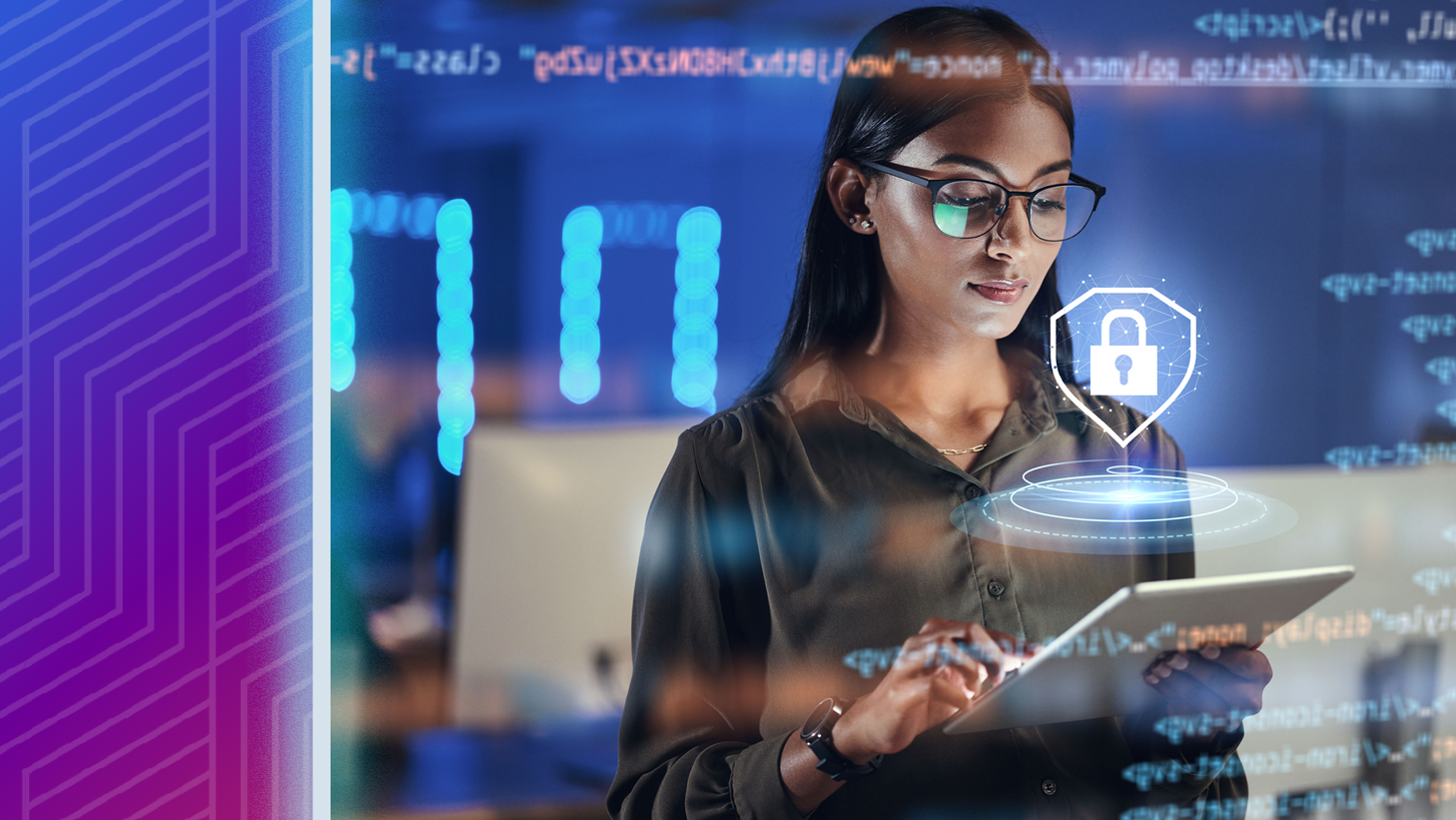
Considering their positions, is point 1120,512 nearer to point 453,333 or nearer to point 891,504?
point 891,504

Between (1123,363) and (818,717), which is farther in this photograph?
(1123,363)

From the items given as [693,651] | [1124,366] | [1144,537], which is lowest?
[693,651]

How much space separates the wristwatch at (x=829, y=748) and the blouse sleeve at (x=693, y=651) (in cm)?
4

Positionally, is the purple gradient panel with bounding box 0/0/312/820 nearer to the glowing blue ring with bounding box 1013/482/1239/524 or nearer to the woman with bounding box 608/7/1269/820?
the woman with bounding box 608/7/1269/820

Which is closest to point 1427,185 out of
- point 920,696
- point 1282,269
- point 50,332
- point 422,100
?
point 1282,269

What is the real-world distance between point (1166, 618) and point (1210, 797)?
34cm

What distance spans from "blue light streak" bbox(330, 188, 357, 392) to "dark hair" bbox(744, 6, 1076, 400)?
47cm

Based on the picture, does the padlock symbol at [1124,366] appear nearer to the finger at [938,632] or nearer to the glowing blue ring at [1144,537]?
the glowing blue ring at [1144,537]

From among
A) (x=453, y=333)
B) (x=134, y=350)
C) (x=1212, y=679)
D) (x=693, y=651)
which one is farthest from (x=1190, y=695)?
(x=134, y=350)

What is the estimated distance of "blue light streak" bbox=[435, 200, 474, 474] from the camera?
118cm

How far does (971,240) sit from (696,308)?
326mm

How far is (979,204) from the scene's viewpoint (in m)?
1.15

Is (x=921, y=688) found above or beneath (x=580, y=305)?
beneath

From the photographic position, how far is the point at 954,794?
1195mm
